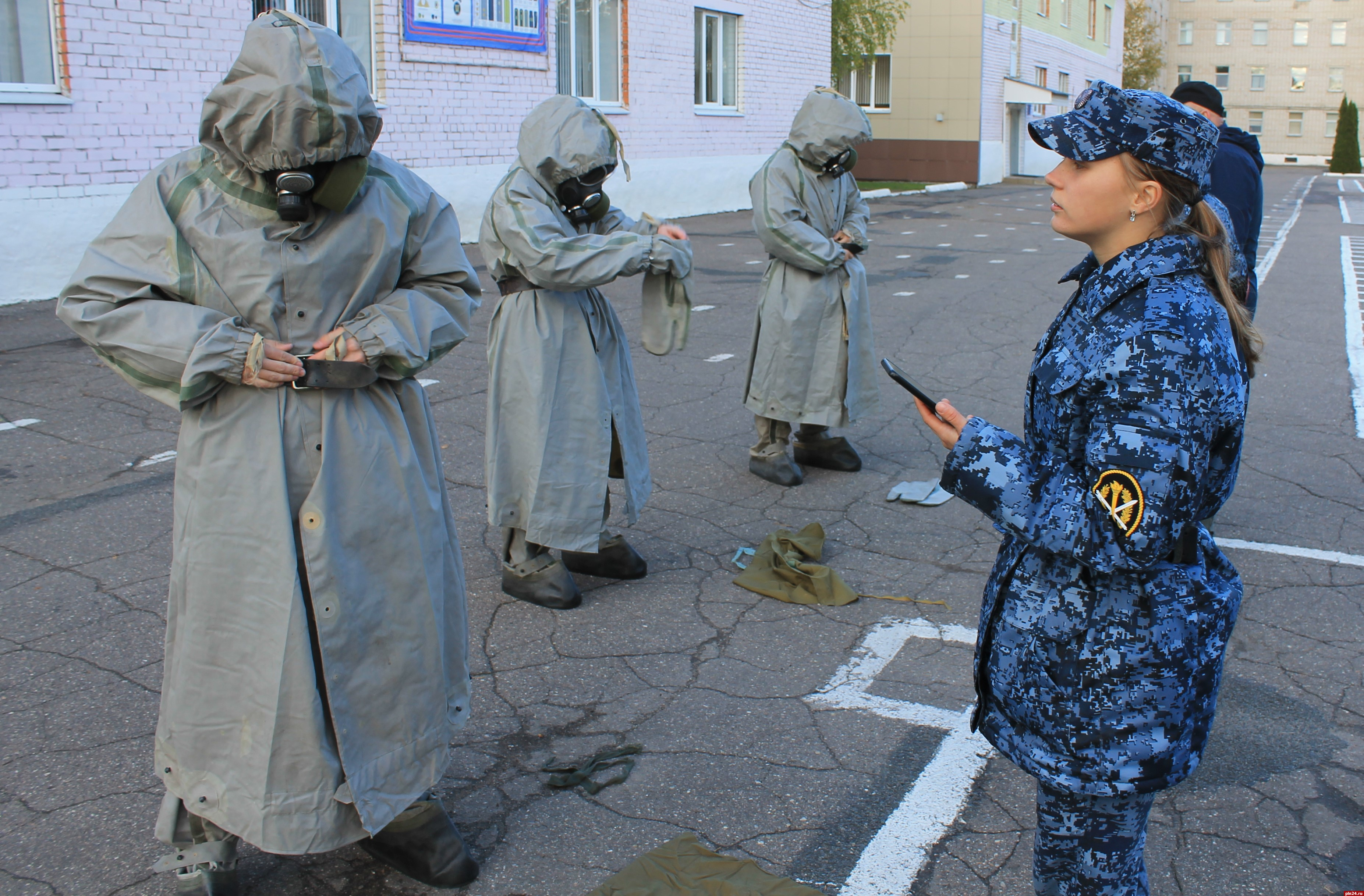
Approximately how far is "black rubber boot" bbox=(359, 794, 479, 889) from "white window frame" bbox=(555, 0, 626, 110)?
15375mm

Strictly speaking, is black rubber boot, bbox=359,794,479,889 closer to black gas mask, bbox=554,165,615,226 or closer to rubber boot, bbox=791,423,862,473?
black gas mask, bbox=554,165,615,226

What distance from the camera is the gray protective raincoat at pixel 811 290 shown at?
18.6ft

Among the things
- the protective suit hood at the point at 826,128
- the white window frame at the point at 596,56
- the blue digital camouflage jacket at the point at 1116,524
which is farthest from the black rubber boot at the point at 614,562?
the white window frame at the point at 596,56

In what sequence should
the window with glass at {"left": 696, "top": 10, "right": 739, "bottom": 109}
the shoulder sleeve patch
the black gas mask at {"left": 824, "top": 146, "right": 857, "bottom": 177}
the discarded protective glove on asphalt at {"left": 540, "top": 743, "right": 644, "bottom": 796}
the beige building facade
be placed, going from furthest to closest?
the beige building facade, the window with glass at {"left": 696, "top": 10, "right": 739, "bottom": 109}, the black gas mask at {"left": 824, "top": 146, "right": 857, "bottom": 177}, the discarded protective glove on asphalt at {"left": 540, "top": 743, "right": 644, "bottom": 796}, the shoulder sleeve patch

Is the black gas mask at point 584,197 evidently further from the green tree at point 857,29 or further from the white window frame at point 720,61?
the green tree at point 857,29

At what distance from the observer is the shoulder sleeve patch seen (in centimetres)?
177

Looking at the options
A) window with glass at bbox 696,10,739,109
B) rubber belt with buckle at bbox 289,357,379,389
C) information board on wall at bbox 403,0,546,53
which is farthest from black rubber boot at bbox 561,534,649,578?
window with glass at bbox 696,10,739,109

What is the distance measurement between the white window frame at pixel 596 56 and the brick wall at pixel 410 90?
24 cm

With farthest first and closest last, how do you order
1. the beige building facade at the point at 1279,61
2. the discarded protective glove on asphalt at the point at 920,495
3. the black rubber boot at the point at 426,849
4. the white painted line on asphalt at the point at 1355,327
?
the beige building facade at the point at 1279,61, the white painted line on asphalt at the point at 1355,327, the discarded protective glove on asphalt at the point at 920,495, the black rubber boot at the point at 426,849

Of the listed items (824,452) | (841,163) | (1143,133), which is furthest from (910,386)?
(824,452)

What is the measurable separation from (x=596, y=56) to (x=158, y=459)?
1342 cm

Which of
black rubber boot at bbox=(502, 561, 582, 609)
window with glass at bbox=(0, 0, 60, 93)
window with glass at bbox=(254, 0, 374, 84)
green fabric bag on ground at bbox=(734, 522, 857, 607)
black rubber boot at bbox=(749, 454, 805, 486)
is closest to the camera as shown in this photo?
black rubber boot at bbox=(502, 561, 582, 609)

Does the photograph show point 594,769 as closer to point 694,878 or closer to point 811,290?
point 694,878

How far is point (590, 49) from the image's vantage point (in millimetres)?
17703
